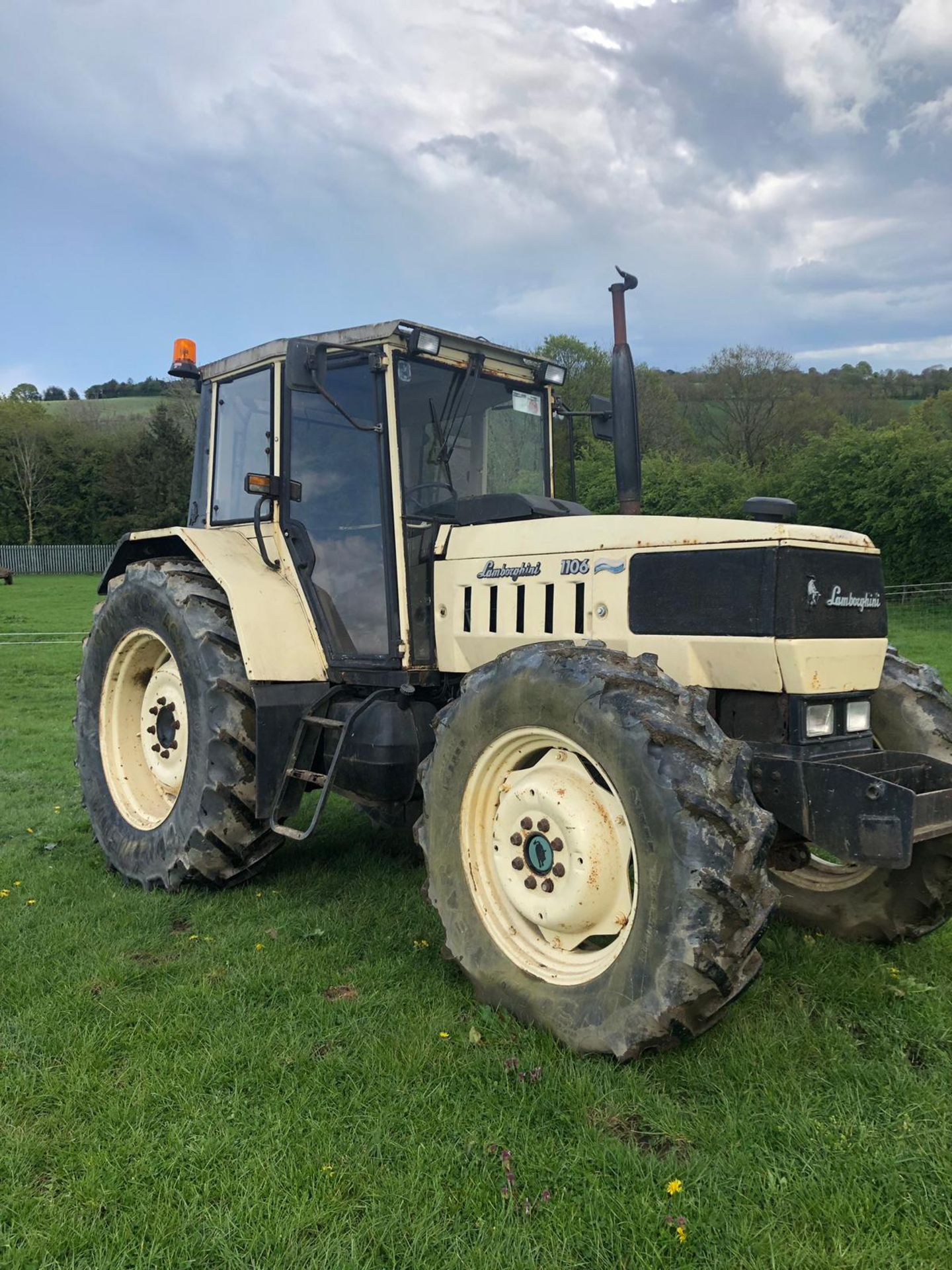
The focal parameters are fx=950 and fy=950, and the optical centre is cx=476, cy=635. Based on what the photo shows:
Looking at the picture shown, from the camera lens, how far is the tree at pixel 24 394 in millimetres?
54475

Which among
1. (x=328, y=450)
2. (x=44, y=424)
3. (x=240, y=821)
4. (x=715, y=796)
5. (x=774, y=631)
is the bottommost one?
(x=240, y=821)

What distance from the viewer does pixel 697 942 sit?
110 inches

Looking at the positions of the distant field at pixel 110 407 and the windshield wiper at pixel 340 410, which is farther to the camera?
the distant field at pixel 110 407

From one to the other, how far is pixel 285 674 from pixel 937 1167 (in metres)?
3.31

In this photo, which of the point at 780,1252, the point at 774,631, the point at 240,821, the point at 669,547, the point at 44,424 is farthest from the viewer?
the point at 44,424

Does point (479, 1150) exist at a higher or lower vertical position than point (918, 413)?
lower

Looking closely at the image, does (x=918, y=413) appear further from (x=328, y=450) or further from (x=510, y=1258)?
(x=510, y=1258)

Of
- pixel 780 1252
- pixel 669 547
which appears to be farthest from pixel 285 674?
pixel 780 1252

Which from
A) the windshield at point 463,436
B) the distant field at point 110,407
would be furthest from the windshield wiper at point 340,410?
the distant field at point 110,407

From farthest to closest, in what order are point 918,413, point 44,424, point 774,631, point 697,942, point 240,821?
point 44,424, point 918,413, point 240,821, point 774,631, point 697,942

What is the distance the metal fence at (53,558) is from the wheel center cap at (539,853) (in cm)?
4305

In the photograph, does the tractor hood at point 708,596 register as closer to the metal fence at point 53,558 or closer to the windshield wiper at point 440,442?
the windshield wiper at point 440,442

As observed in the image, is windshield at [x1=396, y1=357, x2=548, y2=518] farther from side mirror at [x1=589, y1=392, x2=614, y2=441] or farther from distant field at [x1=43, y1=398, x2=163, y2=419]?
distant field at [x1=43, y1=398, x2=163, y2=419]

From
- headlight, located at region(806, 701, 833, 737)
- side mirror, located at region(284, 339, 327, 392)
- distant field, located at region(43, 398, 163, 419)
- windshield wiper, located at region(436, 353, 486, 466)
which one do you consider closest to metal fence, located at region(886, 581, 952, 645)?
windshield wiper, located at region(436, 353, 486, 466)
